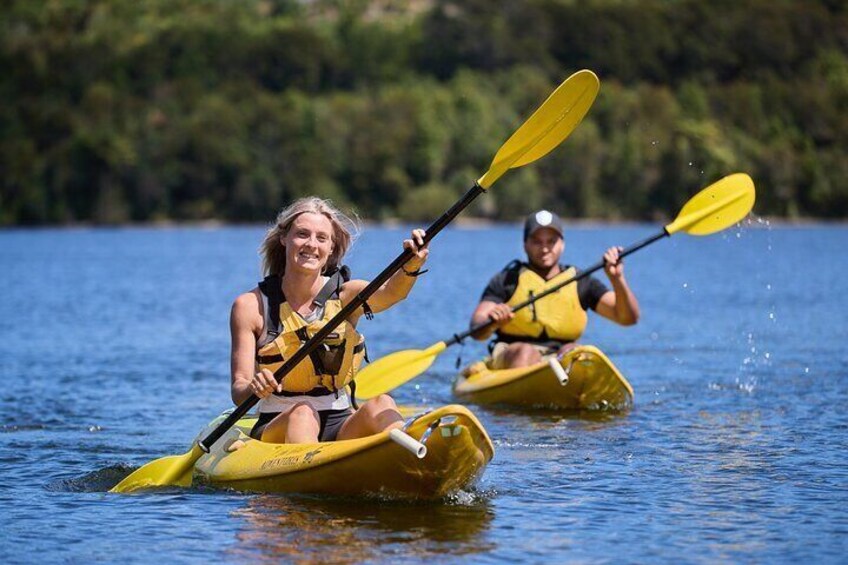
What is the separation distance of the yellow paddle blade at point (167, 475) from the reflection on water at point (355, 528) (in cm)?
59

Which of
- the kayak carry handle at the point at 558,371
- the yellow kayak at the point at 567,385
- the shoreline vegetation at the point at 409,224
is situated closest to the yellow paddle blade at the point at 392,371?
the kayak carry handle at the point at 558,371

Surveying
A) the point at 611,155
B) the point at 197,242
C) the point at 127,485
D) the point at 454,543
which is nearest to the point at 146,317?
the point at 127,485

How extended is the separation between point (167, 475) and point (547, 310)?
4111 mm

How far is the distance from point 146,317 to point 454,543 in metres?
16.4

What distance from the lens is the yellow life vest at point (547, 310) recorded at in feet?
36.9

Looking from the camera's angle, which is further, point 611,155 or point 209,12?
point 209,12

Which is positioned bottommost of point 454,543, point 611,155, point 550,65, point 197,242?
point 454,543

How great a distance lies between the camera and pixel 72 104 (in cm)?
10681

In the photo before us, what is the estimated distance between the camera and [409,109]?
97562 millimetres

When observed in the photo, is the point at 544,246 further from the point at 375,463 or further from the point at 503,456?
the point at 375,463

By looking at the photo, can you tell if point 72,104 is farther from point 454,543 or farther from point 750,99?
point 454,543

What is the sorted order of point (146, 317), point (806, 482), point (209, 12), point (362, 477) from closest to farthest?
point (362, 477), point (806, 482), point (146, 317), point (209, 12)

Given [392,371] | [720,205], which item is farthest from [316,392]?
[720,205]

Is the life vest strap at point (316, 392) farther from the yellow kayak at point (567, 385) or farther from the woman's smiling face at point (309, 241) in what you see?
the yellow kayak at point (567, 385)
